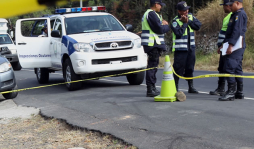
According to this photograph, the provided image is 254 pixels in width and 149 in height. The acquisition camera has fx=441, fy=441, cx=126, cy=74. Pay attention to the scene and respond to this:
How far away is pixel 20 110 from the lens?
8703 millimetres

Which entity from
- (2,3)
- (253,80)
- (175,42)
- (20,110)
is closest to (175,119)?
(175,42)

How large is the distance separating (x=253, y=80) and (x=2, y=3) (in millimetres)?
30202

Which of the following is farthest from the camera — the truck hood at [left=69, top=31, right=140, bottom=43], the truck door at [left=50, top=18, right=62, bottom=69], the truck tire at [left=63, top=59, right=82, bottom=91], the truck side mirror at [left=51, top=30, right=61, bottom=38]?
the truck door at [left=50, top=18, right=62, bottom=69]

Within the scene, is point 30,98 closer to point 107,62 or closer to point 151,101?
point 107,62

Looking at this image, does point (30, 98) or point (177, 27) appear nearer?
point (177, 27)

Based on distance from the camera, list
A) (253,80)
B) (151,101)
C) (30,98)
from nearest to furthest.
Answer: (151,101)
(30,98)
(253,80)

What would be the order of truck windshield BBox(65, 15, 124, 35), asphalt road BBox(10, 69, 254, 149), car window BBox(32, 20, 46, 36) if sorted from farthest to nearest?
car window BBox(32, 20, 46, 36), truck windshield BBox(65, 15, 124, 35), asphalt road BBox(10, 69, 254, 149)

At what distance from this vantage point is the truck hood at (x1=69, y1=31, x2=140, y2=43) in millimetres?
10266

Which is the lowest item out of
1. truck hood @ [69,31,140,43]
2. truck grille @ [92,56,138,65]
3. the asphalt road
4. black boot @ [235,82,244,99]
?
the asphalt road

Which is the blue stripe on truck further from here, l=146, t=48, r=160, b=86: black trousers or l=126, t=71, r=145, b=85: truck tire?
l=146, t=48, r=160, b=86: black trousers

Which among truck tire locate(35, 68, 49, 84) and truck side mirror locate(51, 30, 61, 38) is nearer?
truck side mirror locate(51, 30, 61, 38)

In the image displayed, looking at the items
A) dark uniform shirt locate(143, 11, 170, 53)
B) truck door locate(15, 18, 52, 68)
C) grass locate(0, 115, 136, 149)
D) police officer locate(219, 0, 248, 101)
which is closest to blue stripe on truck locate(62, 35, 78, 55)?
truck door locate(15, 18, 52, 68)

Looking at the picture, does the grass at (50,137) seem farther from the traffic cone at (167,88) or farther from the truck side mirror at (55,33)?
the truck side mirror at (55,33)

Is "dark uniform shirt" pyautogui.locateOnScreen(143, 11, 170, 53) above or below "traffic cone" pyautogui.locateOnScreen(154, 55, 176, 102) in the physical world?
above
